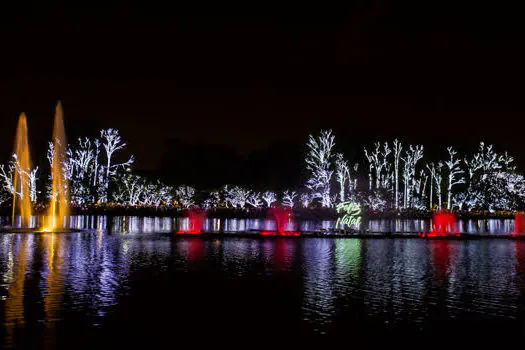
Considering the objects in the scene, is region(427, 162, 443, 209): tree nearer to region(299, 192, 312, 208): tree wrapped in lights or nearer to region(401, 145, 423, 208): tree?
region(401, 145, 423, 208): tree

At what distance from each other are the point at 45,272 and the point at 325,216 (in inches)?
1887

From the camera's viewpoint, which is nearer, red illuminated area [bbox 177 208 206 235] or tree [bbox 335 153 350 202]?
red illuminated area [bbox 177 208 206 235]

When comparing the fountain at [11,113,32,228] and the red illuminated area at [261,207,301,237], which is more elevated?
the fountain at [11,113,32,228]

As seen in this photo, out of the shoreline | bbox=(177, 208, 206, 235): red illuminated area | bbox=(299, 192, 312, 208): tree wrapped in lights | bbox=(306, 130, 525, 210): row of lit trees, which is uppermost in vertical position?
bbox=(306, 130, 525, 210): row of lit trees

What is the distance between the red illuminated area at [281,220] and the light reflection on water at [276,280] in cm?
711

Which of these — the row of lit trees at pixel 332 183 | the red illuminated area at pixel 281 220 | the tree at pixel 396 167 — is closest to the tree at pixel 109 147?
the row of lit trees at pixel 332 183

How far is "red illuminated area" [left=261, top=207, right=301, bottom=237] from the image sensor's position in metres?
33.7

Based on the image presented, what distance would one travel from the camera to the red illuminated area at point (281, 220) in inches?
1328

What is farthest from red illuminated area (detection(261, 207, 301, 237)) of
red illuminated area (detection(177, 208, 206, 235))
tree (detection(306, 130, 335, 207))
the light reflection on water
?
the light reflection on water

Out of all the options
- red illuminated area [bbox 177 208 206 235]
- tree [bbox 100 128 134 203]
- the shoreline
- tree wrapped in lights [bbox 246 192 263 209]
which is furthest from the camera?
tree wrapped in lights [bbox 246 192 263 209]

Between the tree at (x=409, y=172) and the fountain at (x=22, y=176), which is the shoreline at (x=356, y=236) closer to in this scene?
the fountain at (x=22, y=176)

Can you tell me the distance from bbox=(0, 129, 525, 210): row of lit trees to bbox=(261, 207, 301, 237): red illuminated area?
408 centimetres

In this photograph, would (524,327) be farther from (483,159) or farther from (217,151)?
(217,151)

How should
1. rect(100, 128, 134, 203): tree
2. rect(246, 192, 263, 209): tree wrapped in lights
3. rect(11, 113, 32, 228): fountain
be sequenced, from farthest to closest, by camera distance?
rect(246, 192, 263, 209): tree wrapped in lights → rect(100, 128, 134, 203): tree → rect(11, 113, 32, 228): fountain
